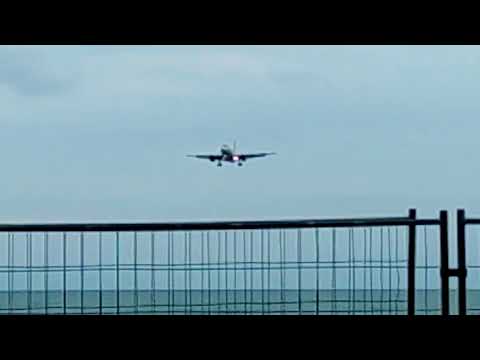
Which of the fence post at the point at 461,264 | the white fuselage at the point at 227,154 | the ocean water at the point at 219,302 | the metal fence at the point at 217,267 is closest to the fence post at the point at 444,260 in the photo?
the fence post at the point at 461,264

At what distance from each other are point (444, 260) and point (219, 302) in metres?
1.78

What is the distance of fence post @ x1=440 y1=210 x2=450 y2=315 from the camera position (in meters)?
6.96

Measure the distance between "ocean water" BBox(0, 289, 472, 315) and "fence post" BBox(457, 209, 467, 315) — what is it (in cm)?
42

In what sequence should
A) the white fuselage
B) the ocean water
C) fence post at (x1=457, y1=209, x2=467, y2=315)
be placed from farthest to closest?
the white fuselage < the ocean water < fence post at (x1=457, y1=209, x2=467, y2=315)

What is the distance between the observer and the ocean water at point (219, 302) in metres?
7.47

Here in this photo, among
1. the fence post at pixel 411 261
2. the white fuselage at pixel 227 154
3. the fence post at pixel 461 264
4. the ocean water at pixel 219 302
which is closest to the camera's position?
the fence post at pixel 461 264

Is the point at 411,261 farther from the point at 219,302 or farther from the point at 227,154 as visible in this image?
the point at 227,154

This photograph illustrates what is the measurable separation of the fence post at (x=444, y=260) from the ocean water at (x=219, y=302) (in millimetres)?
364

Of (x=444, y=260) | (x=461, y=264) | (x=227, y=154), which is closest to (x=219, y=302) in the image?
(x=444, y=260)

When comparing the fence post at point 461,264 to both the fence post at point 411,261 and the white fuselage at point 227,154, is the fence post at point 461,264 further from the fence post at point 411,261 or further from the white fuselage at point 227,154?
the white fuselage at point 227,154

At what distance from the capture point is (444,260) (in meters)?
7.08

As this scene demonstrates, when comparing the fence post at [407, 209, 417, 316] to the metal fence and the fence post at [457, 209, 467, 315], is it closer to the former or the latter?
the metal fence

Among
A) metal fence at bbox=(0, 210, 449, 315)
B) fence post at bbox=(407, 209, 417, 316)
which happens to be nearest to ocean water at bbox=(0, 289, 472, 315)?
metal fence at bbox=(0, 210, 449, 315)
